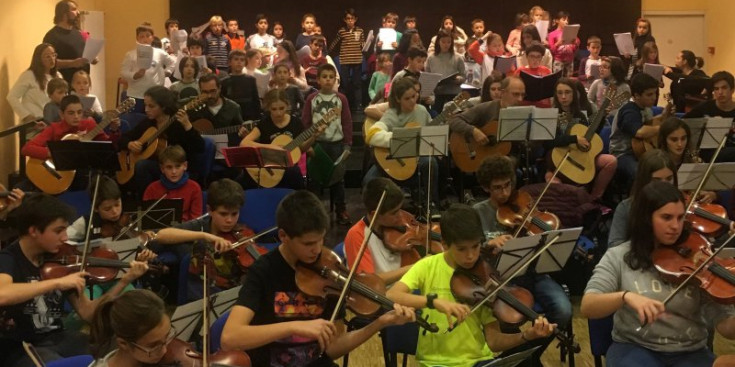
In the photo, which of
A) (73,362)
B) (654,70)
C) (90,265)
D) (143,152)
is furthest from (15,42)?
(73,362)

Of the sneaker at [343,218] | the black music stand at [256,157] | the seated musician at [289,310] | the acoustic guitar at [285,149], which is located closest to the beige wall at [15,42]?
the acoustic guitar at [285,149]

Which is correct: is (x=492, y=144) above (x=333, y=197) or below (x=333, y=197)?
above

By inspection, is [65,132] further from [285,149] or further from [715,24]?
[715,24]

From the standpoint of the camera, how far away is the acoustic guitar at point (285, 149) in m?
6.81

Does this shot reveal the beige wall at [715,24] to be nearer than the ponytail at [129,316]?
No

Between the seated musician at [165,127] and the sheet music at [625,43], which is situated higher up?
the sheet music at [625,43]

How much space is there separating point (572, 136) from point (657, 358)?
12.7 feet

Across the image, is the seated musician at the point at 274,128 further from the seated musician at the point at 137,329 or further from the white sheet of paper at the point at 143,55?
the seated musician at the point at 137,329

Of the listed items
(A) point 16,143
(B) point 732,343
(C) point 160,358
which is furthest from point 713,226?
(A) point 16,143

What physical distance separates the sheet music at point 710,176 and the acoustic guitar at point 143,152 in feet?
11.8

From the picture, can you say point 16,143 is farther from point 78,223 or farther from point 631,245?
point 631,245

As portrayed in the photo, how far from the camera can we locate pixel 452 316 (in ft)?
10.8

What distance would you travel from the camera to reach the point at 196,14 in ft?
50.3

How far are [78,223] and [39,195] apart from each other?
1.28m
